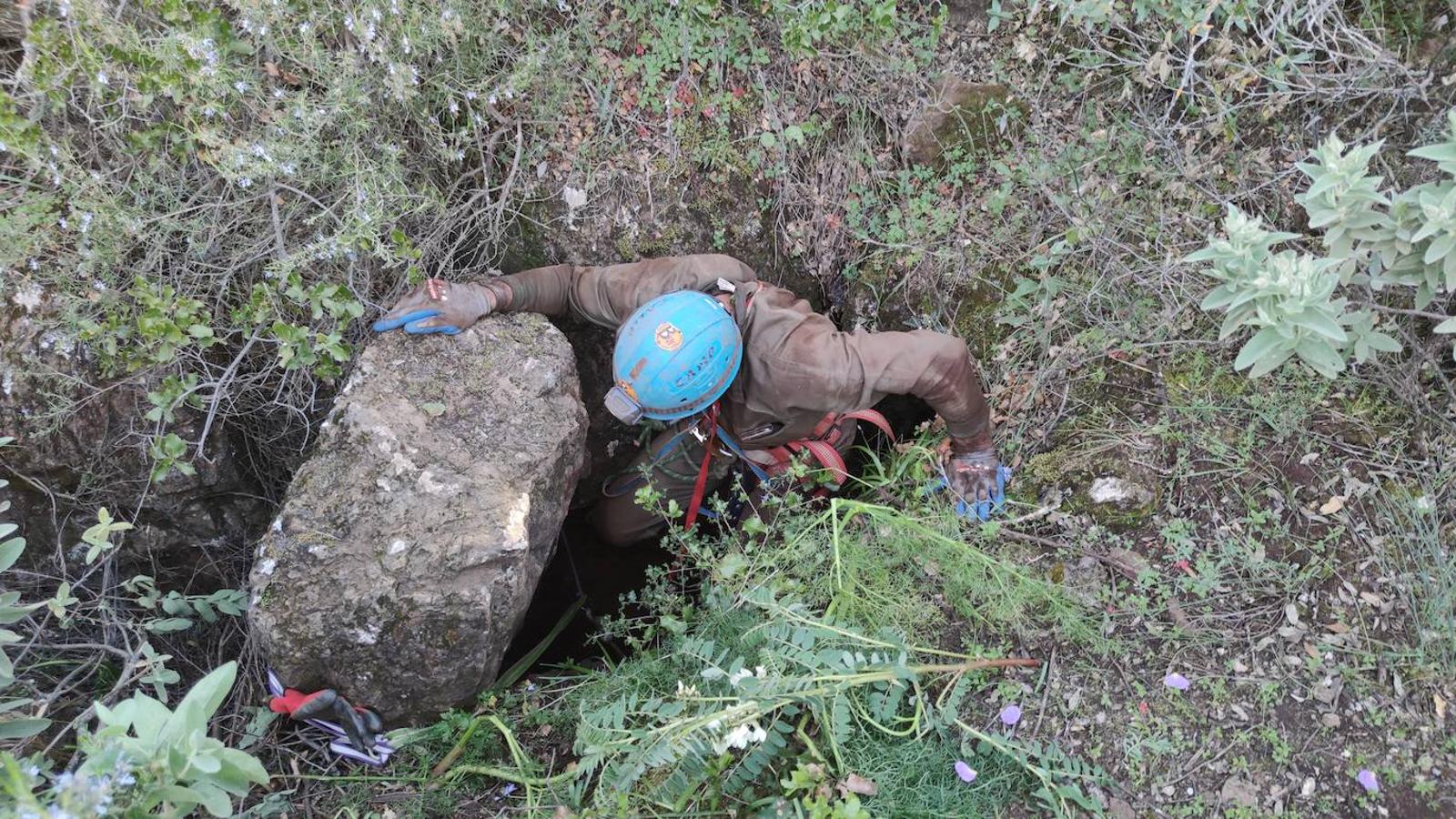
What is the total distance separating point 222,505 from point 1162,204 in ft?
11.9

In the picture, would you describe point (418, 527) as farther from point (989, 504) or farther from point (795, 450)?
point (989, 504)

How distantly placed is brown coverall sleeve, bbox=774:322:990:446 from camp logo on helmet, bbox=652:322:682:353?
0.40 metres

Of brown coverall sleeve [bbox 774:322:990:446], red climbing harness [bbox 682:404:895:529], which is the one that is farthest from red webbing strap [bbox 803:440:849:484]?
brown coverall sleeve [bbox 774:322:990:446]

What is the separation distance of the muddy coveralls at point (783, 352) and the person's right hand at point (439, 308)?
0.14 meters

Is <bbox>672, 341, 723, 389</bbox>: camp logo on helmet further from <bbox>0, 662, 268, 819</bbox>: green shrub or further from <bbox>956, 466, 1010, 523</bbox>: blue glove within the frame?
<bbox>0, 662, 268, 819</bbox>: green shrub

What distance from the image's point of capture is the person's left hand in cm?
312

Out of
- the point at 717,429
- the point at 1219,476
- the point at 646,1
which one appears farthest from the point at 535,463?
the point at 1219,476

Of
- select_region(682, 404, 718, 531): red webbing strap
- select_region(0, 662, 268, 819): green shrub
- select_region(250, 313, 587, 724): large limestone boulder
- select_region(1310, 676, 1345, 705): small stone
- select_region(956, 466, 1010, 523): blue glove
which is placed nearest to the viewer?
select_region(0, 662, 268, 819): green shrub

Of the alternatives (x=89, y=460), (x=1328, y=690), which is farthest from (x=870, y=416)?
(x=89, y=460)

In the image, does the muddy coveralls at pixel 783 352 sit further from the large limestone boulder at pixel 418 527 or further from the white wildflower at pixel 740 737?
the white wildflower at pixel 740 737

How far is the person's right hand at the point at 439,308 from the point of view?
3062mm

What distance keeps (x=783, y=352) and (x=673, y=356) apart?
421 mm

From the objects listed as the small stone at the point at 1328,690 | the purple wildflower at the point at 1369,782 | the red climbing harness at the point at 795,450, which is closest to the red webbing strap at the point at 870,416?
the red climbing harness at the point at 795,450

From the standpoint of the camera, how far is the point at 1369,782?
7.27ft
